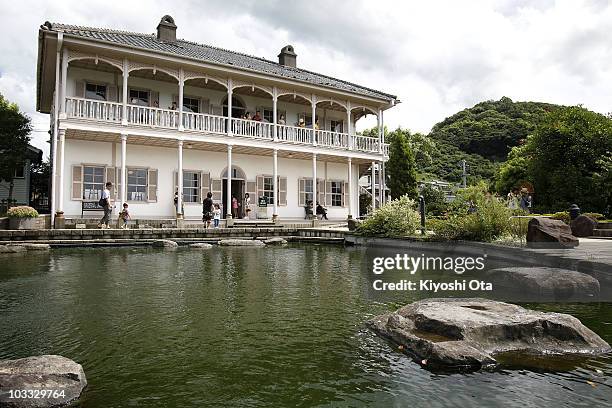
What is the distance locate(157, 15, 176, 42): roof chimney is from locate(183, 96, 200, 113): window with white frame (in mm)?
3591

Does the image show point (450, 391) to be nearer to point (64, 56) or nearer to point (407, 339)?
point (407, 339)

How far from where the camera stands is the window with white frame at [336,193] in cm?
2306

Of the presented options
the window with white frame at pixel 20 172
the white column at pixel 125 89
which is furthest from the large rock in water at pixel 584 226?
the window with white frame at pixel 20 172

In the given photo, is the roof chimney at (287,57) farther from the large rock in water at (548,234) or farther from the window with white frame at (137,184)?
the large rock in water at (548,234)

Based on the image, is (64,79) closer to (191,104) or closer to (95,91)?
(95,91)

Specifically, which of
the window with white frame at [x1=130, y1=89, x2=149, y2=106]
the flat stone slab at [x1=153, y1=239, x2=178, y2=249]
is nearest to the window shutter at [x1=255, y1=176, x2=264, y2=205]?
the window with white frame at [x1=130, y1=89, x2=149, y2=106]

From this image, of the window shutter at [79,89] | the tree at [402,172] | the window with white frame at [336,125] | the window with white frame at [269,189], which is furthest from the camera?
the tree at [402,172]

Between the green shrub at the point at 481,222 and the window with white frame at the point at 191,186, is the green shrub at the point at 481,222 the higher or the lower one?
the lower one

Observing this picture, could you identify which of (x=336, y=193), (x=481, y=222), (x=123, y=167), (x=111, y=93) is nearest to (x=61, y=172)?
(x=123, y=167)

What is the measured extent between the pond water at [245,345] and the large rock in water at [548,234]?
340 cm

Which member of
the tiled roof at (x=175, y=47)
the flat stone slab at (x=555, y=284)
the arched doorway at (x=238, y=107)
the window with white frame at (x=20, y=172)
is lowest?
the flat stone slab at (x=555, y=284)

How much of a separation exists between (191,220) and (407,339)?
1538 centimetres

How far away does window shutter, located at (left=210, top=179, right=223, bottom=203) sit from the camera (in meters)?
19.5

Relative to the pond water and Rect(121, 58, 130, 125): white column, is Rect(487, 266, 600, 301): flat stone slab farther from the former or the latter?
Rect(121, 58, 130, 125): white column
